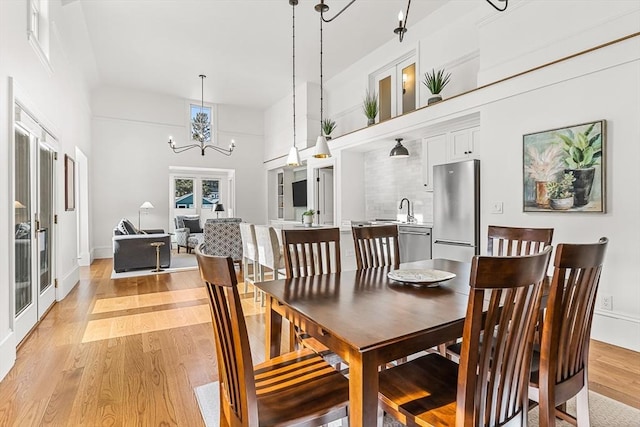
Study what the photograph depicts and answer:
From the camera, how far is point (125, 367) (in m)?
2.49

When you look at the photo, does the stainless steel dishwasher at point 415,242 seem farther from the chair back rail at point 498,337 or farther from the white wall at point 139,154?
the white wall at point 139,154

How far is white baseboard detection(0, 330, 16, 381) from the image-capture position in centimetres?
235

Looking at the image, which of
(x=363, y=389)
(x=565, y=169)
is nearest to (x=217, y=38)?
(x=565, y=169)

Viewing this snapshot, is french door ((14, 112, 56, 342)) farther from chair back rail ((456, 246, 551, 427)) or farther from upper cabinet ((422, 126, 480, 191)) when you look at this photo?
upper cabinet ((422, 126, 480, 191))

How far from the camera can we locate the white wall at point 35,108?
2.43 m

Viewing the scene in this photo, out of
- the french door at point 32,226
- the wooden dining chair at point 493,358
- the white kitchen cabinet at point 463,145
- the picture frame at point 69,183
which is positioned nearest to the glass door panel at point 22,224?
the french door at point 32,226

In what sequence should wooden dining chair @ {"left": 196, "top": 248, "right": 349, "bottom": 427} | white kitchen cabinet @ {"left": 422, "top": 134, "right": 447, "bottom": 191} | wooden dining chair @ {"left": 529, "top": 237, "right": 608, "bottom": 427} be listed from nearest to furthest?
wooden dining chair @ {"left": 196, "top": 248, "right": 349, "bottom": 427} < wooden dining chair @ {"left": 529, "top": 237, "right": 608, "bottom": 427} < white kitchen cabinet @ {"left": 422, "top": 134, "right": 447, "bottom": 191}

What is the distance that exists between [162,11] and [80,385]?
466 cm

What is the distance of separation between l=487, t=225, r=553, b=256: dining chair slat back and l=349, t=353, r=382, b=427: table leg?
158cm

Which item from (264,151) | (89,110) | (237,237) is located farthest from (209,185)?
(237,237)

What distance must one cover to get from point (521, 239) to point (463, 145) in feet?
8.02

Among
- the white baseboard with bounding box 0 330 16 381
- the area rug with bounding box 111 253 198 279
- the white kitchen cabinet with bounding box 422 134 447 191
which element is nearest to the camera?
the white baseboard with bounding box 0 330 16 381

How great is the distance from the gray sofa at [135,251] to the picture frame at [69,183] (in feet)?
3.10

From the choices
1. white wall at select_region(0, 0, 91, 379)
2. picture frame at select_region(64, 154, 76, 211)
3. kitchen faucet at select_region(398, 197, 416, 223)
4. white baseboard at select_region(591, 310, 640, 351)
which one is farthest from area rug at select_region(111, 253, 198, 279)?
white baseboard at select_region(591, 310, 640, 351)
